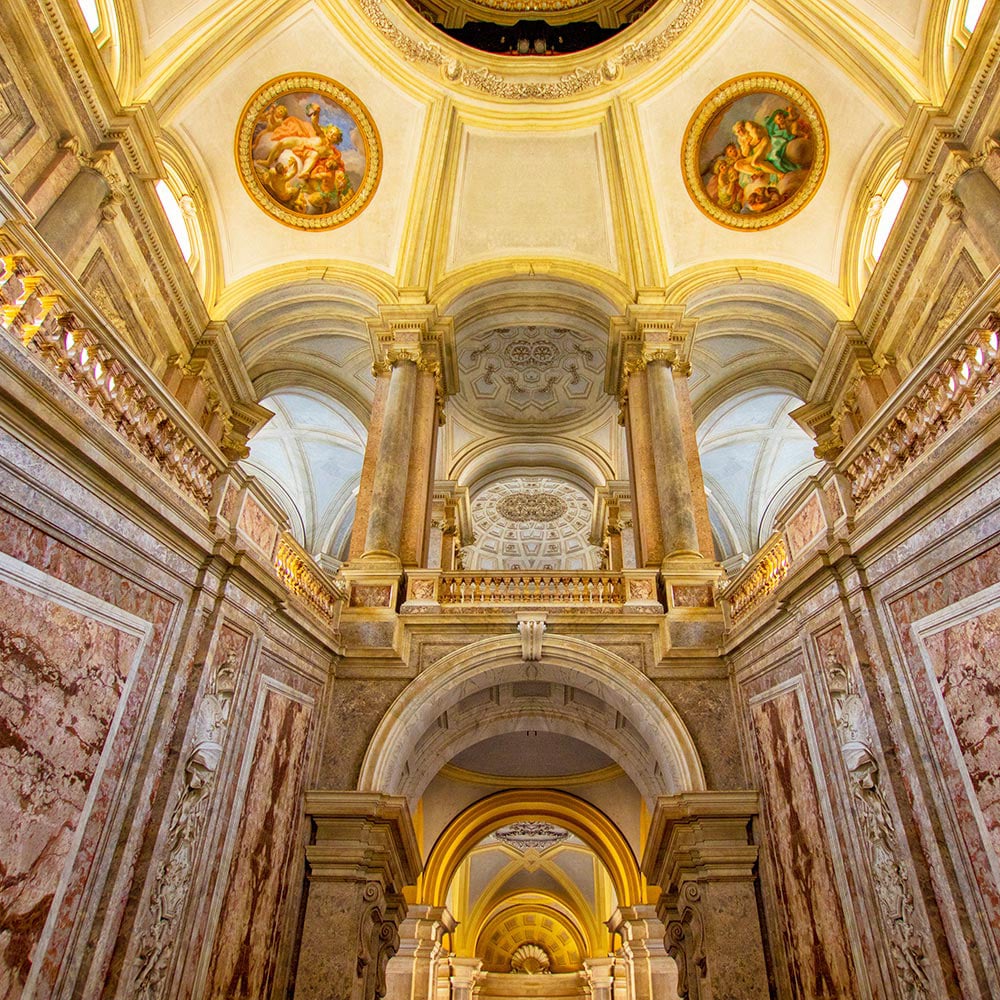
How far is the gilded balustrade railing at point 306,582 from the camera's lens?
304 inches

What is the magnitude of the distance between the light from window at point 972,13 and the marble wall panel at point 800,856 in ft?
32.0

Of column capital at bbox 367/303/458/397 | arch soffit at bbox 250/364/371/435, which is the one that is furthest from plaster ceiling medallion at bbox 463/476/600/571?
column capital at bbox 367/303/458/397

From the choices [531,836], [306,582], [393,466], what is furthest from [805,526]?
[531,836]

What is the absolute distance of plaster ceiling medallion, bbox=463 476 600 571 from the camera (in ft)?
74.9

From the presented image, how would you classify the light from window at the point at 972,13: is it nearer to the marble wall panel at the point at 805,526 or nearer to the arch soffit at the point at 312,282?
the marble wall panel at the point at 805,526

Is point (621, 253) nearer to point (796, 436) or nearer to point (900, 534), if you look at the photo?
point (796, 436)

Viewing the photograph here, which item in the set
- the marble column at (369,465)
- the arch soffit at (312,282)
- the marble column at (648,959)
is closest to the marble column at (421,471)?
the marble column at (369,465)

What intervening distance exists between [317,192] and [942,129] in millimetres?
10554

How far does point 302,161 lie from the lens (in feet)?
45.7

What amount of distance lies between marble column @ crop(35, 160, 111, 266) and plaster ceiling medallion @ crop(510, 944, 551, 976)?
24442 mm

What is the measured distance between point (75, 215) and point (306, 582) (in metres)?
6.08

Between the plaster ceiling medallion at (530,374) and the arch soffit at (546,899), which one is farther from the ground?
the plaster ceiling medallion at (530,374)

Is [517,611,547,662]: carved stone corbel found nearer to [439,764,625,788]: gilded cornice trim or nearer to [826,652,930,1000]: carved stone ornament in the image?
[826,652,930,1000]: carved stone ornament

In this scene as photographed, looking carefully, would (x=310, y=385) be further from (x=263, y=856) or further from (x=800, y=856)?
(x=800, y=856)
